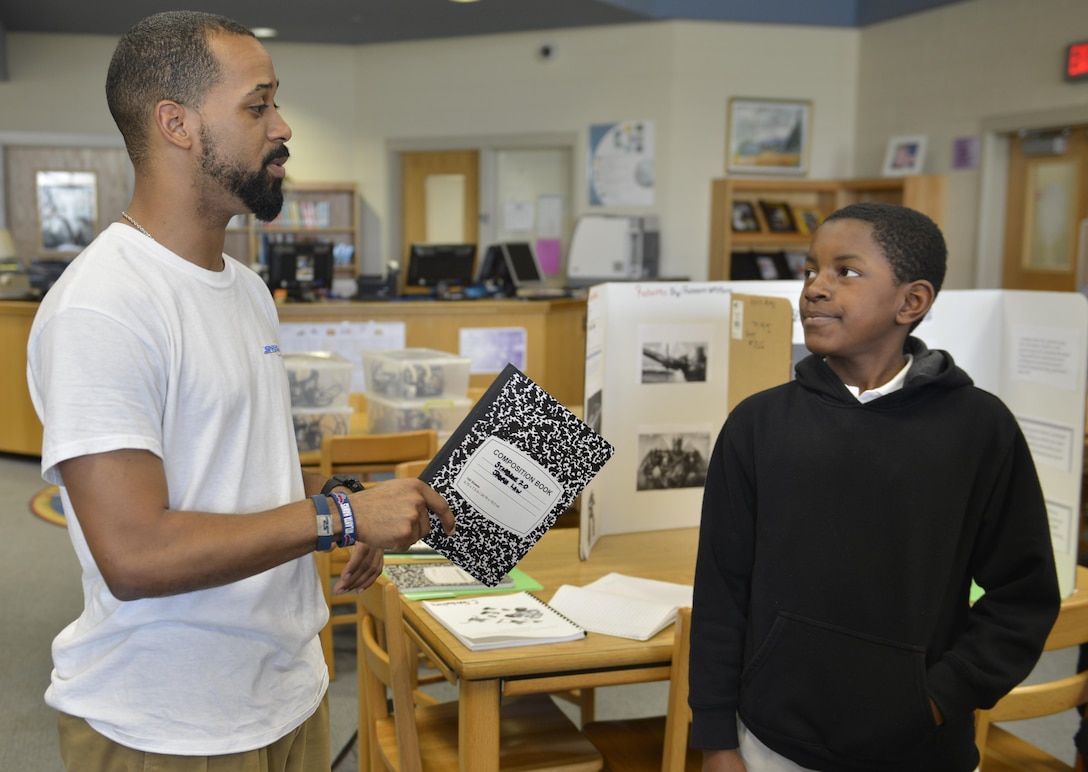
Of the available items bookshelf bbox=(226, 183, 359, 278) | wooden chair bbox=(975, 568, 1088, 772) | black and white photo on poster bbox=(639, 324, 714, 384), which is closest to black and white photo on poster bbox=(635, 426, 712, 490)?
black and white photo on poster bbox=(639, 324, 714, 384)

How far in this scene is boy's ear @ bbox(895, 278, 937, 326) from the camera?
4.98 ft

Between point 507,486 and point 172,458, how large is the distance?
0.54 meters

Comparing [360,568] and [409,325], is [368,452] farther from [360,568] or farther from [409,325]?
[409,325]

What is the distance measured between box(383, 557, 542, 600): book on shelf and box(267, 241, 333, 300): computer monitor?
468 cm

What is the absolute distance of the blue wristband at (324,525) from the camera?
4.02ft

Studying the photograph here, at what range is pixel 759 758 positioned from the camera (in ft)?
4.91

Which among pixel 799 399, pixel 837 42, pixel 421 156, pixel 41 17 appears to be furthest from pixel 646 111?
pixel 799 399

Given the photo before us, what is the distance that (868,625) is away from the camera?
1.45m

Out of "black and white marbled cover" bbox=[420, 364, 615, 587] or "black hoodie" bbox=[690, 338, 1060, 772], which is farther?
"black and white marbled cover" bbox=[420, 364, 615, 587]

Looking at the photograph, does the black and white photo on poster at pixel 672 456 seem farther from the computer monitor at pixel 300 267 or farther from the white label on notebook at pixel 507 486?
the computer monitor at pixel 300 267

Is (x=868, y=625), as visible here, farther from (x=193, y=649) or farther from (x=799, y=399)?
(x=193, y=649)


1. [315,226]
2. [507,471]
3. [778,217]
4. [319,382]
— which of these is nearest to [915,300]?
[507,471]

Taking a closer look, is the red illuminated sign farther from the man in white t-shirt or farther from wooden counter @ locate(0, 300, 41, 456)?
wooden counter @ locate(0, 300, 41, 456)

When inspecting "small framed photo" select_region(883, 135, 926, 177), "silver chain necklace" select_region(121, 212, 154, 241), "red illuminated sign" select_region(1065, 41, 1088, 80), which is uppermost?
"red illuminated sign" select_region(1065, 41, 1088, 80)
